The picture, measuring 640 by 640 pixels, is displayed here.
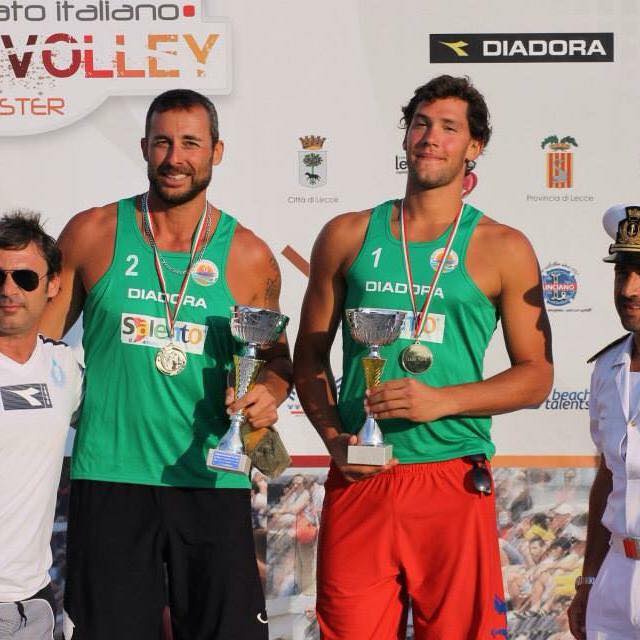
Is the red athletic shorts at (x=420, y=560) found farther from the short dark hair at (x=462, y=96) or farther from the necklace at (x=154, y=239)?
the short dark hair at (x=462, y=96)

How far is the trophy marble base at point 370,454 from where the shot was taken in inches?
120

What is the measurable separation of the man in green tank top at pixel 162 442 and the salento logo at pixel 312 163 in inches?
43.0

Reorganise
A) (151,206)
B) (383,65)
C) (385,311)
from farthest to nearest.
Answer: (383,65) < (151,206) < (385,311)

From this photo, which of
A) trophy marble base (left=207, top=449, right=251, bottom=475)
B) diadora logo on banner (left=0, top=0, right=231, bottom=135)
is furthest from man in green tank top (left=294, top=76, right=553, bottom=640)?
diadora logo on banner (left=0, top=0, right=231, bottom=135)

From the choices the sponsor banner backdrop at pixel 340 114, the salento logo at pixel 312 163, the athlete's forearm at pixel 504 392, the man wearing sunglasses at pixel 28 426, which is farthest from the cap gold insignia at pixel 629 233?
the salento logo at pixel 312 163

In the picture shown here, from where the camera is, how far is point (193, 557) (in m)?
3.25

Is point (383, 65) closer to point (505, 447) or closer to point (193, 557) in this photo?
point (505, 447)

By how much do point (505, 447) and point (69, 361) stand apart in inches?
73.9

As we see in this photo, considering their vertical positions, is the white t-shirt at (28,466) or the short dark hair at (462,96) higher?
the short dark hair at (462,96)

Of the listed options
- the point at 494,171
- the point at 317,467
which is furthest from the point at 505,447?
the point at 494,171

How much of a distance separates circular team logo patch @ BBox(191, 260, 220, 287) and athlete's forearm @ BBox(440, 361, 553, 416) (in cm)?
71

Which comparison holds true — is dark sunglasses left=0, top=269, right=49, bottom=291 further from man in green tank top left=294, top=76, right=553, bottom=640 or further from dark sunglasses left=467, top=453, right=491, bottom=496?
dark sunglasses left=467, top=453, right=491, bottom=496

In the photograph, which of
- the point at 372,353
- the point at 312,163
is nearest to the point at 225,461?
the point at 372,353

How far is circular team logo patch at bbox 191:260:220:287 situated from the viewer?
3301 millimetres
